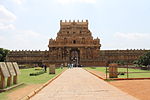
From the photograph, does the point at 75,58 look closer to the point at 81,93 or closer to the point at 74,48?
the point at 74,48

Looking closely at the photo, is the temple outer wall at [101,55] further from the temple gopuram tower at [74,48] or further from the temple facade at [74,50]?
the temple gopuram tower at [74,48]

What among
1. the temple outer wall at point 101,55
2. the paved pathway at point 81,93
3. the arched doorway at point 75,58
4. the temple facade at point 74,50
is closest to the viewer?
the paved pathway at point 81,93

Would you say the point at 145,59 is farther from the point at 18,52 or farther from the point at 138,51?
the point at 18,52

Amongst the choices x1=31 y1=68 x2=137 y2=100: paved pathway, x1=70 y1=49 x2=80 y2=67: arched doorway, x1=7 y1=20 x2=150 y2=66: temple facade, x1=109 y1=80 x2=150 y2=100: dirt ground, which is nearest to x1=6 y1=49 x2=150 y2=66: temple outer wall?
x1=7 y1=20 x2=150 y2=66: temple facade

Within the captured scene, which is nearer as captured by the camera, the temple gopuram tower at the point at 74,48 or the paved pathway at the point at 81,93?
the paved pathway at the point at 81,93

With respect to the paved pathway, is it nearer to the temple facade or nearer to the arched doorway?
the arched doorway

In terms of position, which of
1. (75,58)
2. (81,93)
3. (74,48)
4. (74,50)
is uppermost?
(74,48)

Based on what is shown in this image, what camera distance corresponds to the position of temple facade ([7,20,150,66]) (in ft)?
305

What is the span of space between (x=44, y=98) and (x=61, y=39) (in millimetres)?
87491

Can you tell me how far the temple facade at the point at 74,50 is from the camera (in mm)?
93050

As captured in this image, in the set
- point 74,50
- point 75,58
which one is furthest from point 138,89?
point 75,58

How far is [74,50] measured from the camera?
327 feet

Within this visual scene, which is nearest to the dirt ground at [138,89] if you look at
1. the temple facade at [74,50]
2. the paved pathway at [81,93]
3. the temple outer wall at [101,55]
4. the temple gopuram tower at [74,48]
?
the paved pathway at [81,93]

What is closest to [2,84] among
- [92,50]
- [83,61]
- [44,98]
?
[44,98]
